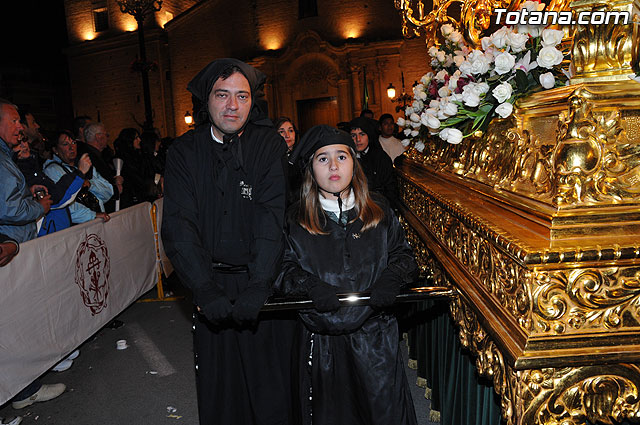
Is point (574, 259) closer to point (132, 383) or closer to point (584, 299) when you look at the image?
point (584, 299)

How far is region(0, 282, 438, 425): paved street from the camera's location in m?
3.22

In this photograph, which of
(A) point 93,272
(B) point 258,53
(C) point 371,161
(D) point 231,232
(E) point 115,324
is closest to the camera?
(D) point 231,232

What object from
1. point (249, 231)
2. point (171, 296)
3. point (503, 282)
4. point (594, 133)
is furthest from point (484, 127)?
point (171, 296)

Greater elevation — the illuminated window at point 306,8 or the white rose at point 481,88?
the illuminated window at point 306,8

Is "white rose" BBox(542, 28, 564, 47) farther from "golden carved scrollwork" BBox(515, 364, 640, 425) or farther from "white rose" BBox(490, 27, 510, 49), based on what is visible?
"golden carved scrollwork" BBox(515, 364, 640, 425)

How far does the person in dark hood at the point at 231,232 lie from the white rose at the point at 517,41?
1.25m

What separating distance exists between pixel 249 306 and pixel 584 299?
1.28 meters

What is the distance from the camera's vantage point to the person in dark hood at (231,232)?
2236 mm

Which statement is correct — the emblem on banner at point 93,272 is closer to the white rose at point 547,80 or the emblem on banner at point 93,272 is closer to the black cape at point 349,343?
the black cape at point 349,343

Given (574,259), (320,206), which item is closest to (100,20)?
(320,206)

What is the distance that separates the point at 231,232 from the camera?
244 centimetres

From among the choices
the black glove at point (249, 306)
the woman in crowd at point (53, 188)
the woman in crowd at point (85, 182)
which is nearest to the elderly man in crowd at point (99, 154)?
the woman in crowd at point (85, 182)

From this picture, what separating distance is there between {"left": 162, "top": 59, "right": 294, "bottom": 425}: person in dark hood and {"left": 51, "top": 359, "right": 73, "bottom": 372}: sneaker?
2.15 metres

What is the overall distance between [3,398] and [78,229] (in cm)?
154
